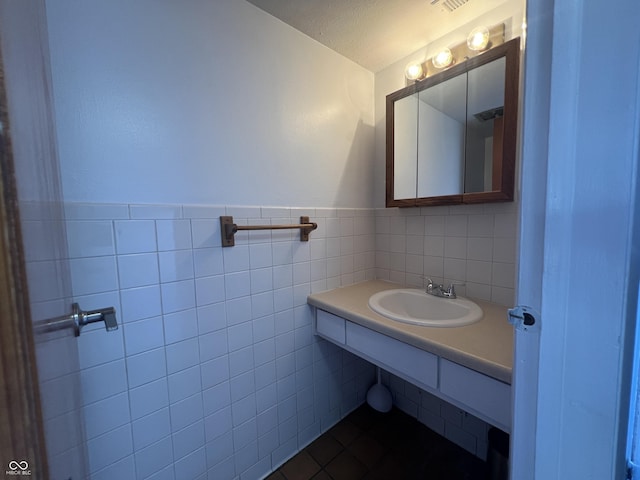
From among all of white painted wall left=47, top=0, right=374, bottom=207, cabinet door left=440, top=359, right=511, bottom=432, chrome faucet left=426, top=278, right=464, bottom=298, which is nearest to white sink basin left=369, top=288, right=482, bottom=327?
chrome faucet left=426, top=278, right=464, bottom=298

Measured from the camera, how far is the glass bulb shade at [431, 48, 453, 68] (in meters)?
1.25

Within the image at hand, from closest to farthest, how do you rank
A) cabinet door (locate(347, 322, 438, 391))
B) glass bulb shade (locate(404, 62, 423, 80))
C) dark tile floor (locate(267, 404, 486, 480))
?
cabinet door (locate(347, 322, 438, 391))
dark tile floor (locate(267, 404, 486, 480))
glass bulb shade (locate(404, 62, 423, 80))

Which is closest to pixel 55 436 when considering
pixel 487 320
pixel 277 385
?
pixel 277 385

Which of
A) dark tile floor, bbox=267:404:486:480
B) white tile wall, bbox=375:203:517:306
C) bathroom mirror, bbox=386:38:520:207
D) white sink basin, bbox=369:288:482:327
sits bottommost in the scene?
dark tile floor, bbox=267:404:486:480

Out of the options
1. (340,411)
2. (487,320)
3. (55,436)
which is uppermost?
(55,436)

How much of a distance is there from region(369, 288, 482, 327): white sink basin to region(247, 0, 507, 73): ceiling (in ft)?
4.47

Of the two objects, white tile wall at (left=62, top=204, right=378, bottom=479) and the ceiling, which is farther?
the ceiling

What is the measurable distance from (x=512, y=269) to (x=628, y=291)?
997 mm

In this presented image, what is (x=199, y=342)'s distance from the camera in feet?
3.31

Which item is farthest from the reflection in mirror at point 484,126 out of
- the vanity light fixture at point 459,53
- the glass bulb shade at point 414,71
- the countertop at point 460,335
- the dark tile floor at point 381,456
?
the dark tile floor at point 381,456

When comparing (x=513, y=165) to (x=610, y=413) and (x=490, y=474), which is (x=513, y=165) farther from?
(x=490, y=474)

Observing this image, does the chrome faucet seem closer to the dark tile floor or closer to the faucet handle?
the faucet handle

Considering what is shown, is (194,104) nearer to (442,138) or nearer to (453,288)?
(442,138)

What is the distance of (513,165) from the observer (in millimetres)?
1065
